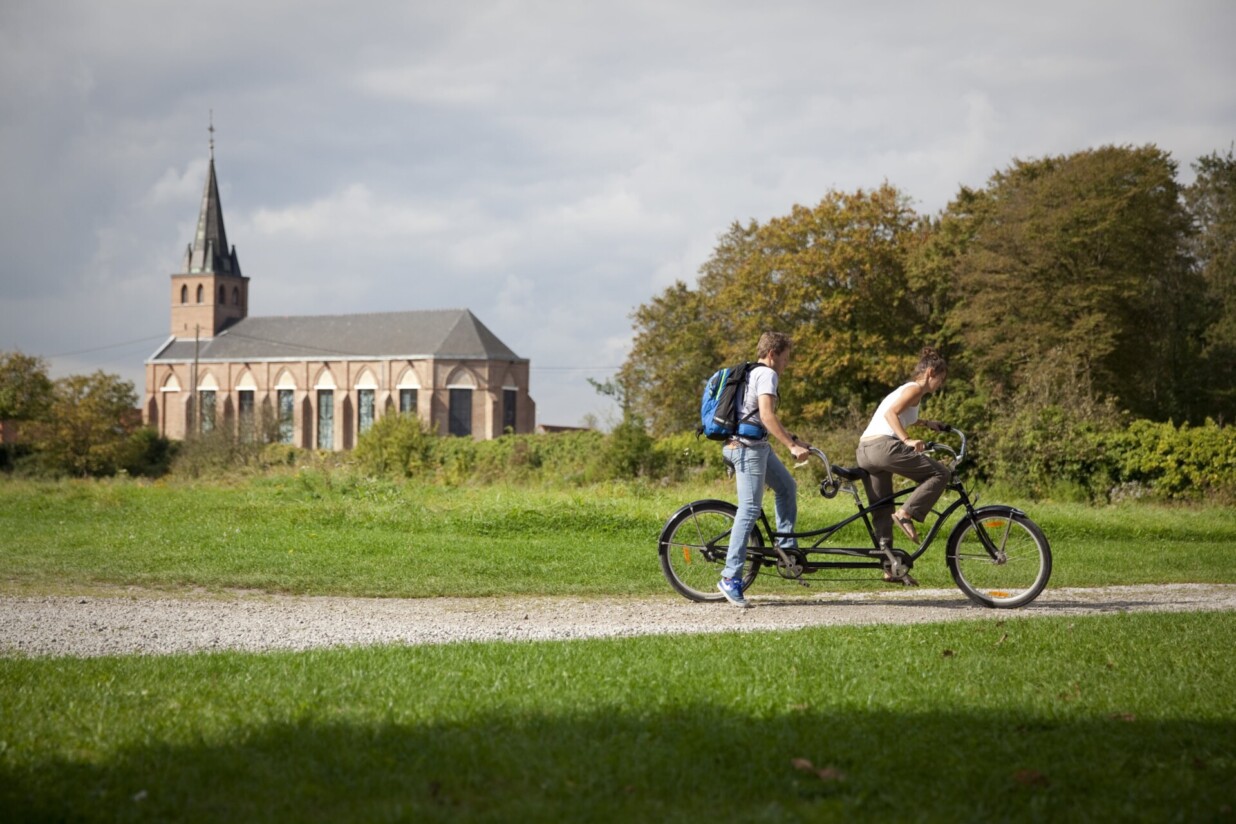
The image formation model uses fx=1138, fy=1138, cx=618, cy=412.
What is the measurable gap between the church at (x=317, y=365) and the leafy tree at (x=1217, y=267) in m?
49.7

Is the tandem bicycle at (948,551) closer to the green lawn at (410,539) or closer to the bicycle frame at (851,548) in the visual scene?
the bicycle frame at (851,548)

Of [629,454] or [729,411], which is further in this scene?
[629,454]

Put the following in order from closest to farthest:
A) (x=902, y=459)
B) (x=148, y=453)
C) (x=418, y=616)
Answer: (x=418, y=616), (x=902, y=459), (x=148, y=453)

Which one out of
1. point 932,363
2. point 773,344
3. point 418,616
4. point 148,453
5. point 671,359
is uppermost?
point 671,359

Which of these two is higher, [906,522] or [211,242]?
[211,242]

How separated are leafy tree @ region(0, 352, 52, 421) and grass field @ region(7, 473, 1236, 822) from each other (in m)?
60.6

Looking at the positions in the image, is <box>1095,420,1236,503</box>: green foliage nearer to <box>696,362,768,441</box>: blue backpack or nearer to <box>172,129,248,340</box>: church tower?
<box>696,362,768,441</box>: blue backpack

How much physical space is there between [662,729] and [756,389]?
4.14 meters

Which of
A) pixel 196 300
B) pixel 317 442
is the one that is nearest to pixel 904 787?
pixel 317 442

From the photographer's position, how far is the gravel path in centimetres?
667

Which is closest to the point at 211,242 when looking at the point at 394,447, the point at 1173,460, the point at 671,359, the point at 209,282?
the point at 209,282

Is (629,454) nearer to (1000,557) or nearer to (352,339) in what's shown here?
(1000,557)

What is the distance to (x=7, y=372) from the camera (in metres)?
60.7

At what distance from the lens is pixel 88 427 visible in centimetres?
5909
